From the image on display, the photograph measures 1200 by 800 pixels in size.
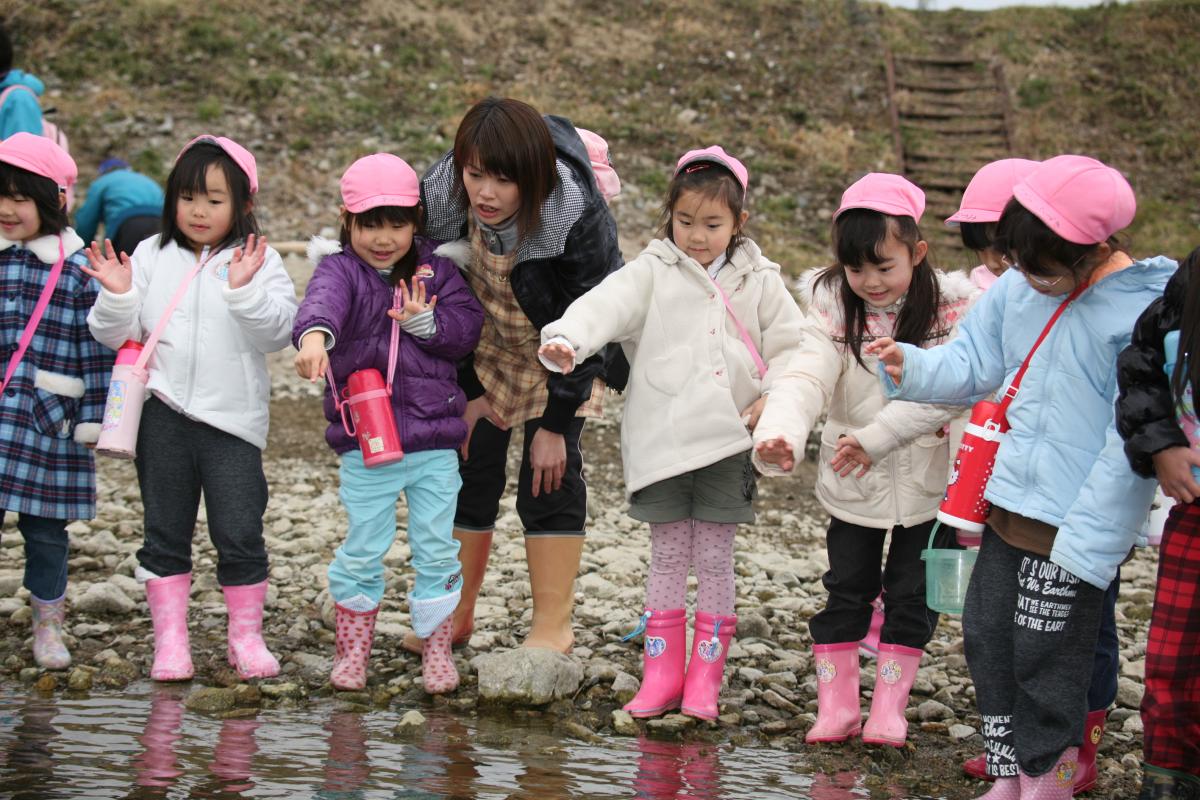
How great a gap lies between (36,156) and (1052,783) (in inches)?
149

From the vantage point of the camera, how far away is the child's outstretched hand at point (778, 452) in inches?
143

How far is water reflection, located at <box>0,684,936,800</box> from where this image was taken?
324 cm

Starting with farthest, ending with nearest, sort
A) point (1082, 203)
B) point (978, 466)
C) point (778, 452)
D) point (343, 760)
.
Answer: point (778, 452)
point (343, 760)
point (978, 466)
point (1082, 203)

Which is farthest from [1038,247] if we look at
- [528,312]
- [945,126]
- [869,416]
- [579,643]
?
[945,126]

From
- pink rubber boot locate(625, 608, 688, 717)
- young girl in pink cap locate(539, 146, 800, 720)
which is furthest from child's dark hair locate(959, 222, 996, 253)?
pink rubber boot locate(625, 608, 688, 717)

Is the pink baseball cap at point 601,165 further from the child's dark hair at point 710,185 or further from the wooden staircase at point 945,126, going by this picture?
the wooden staircase at point 945,126

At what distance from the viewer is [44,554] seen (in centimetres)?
454

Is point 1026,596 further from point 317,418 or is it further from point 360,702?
point 317,418

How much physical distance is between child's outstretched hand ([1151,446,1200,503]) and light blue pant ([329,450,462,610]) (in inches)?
88.5

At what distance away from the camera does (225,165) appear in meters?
4.33

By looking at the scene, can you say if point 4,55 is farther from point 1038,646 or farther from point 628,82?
point 628,82

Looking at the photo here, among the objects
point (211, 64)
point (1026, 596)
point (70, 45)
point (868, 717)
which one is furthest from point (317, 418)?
point (70, 45)

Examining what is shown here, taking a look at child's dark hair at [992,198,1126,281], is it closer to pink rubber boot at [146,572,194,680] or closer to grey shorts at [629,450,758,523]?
grey shorts at [629,450,758,523]

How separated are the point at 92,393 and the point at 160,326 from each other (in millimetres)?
424
